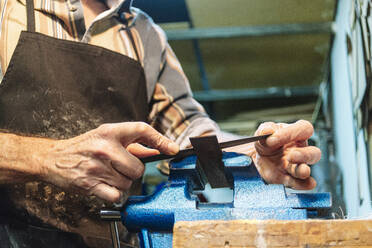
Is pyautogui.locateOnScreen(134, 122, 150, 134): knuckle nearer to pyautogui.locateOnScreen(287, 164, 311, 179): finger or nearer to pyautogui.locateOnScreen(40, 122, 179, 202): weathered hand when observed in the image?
pyautogui.locateOnScreen(40, 122, 179, 202): weathered hand

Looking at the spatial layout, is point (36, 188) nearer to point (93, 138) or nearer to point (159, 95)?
point (93, 138)

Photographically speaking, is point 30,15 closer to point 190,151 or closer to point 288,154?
point 190,151

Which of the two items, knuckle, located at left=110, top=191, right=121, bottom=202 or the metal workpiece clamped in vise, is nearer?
the metal workpiece clamped in vise

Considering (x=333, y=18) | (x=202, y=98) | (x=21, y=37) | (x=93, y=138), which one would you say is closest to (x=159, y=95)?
(x=21, y=37)

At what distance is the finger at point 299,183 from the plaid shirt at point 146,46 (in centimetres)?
38

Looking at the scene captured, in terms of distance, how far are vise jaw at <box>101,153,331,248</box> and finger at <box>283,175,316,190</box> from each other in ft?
0.83

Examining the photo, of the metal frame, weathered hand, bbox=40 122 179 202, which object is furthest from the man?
the metal frame

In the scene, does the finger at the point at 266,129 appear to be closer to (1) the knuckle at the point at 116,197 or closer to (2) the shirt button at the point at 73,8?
(1) the knuckle at the point at 116,197

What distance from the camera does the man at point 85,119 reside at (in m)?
0.96

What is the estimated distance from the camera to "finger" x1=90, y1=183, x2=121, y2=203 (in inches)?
37.4

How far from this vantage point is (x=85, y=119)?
1290mm

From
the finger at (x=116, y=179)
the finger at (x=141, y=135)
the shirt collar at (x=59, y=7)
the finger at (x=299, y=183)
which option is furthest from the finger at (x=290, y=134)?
the shirt collar at (x=59, y=7)

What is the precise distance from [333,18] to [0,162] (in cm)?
245

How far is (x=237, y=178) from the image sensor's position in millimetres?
923
